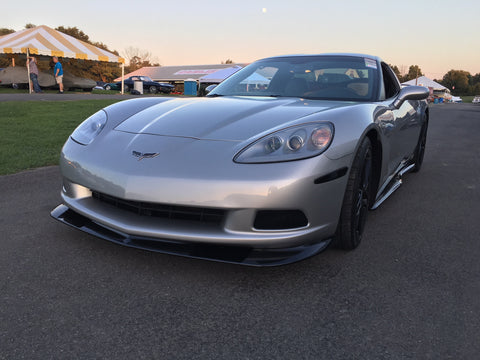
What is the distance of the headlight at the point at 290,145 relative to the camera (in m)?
2.08

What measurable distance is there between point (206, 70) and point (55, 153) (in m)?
47.8

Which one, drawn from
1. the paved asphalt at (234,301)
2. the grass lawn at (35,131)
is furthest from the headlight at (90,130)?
the grass lawn at (35,131)

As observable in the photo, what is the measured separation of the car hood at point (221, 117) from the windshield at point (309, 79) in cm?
40

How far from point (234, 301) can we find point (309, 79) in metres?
2.13

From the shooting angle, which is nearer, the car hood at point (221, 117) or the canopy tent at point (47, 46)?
the car hood at point (221, 117)

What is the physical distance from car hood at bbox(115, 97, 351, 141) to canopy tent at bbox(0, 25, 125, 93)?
17.0m

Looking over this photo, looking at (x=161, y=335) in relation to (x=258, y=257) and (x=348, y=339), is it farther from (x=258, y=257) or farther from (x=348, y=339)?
(x=348, y=339)

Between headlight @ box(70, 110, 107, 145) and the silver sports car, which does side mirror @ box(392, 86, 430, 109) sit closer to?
the silver sports car

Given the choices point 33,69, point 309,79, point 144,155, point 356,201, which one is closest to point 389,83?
point 309,79

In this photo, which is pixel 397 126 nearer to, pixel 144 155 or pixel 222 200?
pixel 222 200

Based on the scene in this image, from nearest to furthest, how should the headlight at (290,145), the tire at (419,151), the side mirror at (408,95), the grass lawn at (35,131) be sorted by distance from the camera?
the headlight at (290,145), the side mirror at (408,95), the tire at (419,151), the grass lawn at (35,131)

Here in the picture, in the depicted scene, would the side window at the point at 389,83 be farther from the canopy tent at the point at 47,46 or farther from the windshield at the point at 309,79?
the canopy tent at the point at 47,46

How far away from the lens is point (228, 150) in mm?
2139

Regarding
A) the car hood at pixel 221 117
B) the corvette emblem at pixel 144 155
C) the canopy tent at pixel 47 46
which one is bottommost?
the corvette emblem at pixel 144 155
